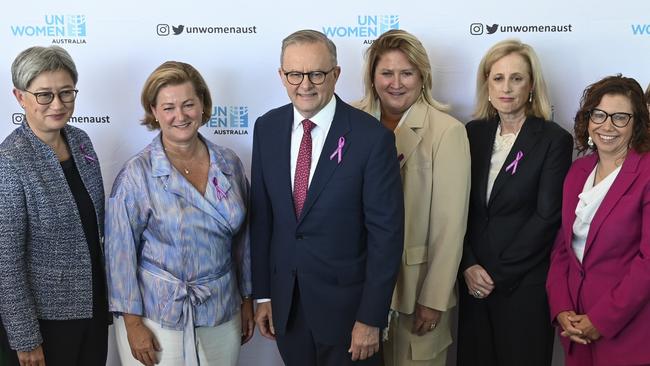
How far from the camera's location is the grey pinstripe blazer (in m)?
2.04

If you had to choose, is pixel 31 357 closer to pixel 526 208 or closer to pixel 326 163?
pixel 326 163

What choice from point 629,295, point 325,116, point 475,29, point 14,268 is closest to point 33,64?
point 14,268

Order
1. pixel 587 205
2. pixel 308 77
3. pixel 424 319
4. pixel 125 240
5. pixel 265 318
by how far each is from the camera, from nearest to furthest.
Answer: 1. pixel 308 77
2. pixel 125 240
3. pixel 587 205
4. pixel 265 318
5. pixel 424 319

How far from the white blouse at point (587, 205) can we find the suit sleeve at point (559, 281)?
0.19ft

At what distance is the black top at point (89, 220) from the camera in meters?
2.19

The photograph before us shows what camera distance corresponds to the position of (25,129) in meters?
2.14

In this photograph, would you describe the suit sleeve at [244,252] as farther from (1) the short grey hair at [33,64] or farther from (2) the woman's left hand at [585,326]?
(2) the woman's left hand at [585,326]

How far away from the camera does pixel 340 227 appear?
2.02m

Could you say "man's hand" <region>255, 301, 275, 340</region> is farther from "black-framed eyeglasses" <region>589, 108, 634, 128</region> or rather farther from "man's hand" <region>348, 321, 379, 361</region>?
"black-framed eyeglasses" <region>589, 108, 634, 128</region>

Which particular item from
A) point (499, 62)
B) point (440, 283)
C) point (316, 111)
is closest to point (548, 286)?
point (440, 283)

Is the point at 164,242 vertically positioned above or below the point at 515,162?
below

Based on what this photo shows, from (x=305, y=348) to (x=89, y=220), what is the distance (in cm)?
86

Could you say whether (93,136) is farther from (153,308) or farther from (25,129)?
(153,308)

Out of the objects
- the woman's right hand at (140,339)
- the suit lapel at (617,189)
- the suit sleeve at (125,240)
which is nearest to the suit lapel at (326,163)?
the suit sleeve at (125,240)
